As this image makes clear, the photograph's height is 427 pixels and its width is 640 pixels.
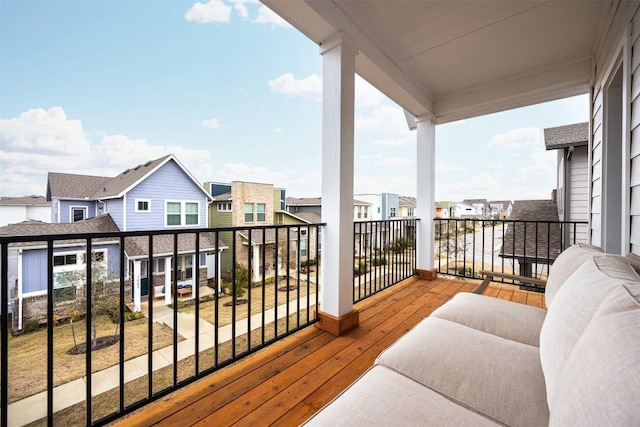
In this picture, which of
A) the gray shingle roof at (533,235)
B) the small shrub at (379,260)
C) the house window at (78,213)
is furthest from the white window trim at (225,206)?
the gray shingle roof at (533,235)

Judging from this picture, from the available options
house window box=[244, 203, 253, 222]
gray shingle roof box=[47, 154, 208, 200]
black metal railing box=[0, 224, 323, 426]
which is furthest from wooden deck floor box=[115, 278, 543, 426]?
house window box=[244, 203, 253, 222]

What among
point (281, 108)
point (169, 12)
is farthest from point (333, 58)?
point (281, 108)

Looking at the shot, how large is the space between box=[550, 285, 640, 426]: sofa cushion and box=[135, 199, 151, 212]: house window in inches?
122

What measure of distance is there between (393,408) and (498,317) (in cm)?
95

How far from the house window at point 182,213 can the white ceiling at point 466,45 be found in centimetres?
224

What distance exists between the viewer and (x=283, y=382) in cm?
145

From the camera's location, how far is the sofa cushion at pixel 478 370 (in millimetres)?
774

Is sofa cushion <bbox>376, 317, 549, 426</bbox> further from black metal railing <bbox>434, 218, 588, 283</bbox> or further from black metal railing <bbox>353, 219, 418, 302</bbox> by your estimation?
black metal railing <bbox>434, 218, 588, 283</bbox>

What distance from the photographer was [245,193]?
16.5 feet

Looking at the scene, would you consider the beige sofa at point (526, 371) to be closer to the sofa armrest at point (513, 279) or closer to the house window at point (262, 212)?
the sofa armrest at point (513, 279)

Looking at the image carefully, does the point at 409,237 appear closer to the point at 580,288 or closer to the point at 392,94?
the point at 392,94

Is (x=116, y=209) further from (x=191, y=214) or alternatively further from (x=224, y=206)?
(x=224, y=206)

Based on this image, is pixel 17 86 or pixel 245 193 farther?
pixel 245 193

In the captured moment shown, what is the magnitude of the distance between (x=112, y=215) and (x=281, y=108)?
672 centimetres
